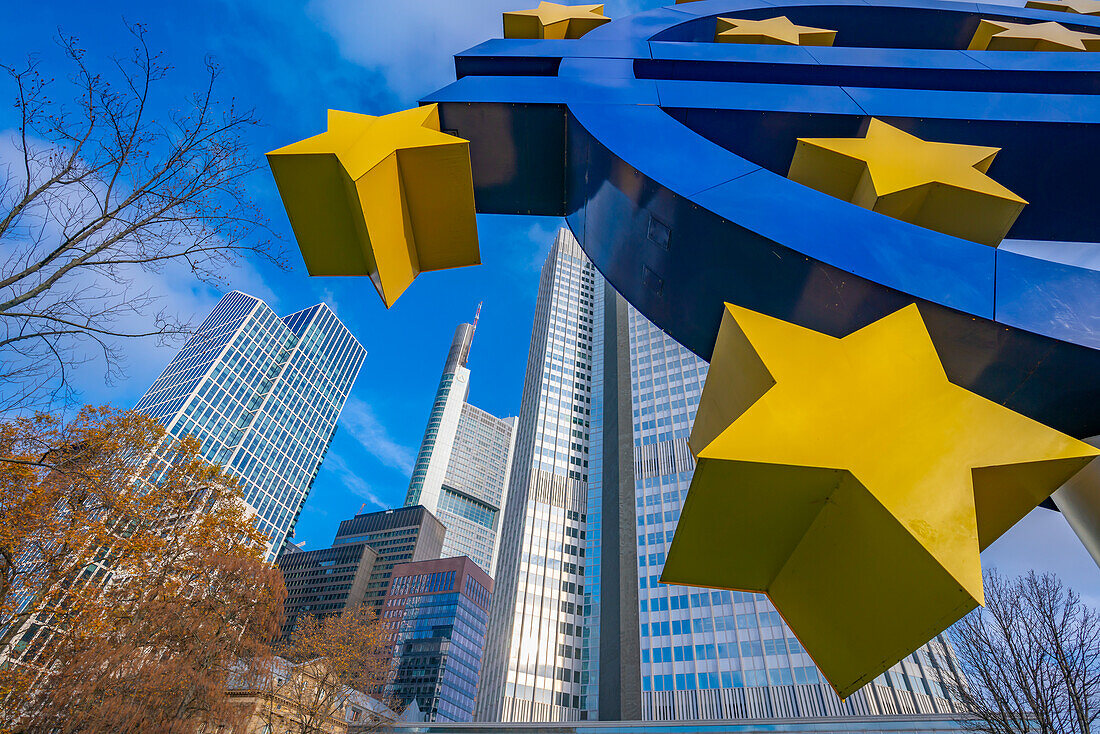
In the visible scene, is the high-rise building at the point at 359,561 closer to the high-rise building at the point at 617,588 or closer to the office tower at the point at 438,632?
the office tower at the point at 438,632

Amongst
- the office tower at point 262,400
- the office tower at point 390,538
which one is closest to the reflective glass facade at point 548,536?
the office tower at point 262,400

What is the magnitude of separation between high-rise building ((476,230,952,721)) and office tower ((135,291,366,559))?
4546 cm

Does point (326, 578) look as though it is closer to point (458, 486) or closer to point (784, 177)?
point (458, 486)

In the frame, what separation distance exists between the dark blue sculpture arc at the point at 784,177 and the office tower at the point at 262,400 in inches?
3811

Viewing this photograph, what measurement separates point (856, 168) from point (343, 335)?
159130 mm

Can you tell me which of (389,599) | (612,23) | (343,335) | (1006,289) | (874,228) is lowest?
(1006,289)

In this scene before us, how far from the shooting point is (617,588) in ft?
257

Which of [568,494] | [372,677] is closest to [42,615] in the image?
[372,677]

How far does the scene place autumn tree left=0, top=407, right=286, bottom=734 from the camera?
12.6 metres

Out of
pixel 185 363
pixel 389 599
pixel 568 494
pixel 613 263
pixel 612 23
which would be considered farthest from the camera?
pixel 389 599

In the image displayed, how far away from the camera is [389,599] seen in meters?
123

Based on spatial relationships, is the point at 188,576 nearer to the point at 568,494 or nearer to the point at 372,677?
the point at 372,677

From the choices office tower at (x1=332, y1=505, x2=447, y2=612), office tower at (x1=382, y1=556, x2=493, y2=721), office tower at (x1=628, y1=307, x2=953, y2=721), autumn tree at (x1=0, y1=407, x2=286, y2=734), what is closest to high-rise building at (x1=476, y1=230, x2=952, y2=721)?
office tower at (x1=628, y1=307, x2=953, y2=721)

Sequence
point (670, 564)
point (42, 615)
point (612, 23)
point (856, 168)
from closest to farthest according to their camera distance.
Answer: point (670, 564), point (856, 168), point (612, 23), point (42, 615)
